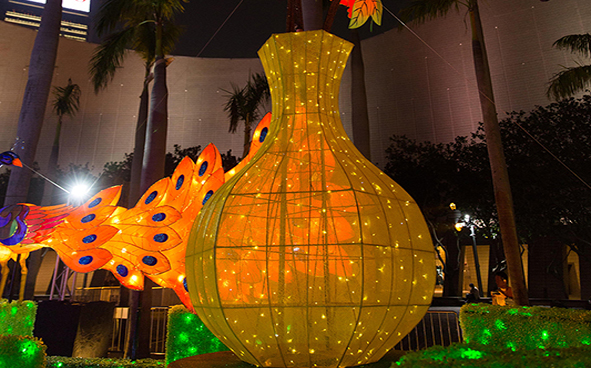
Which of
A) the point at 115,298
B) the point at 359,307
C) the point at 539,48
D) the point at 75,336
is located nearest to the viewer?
the point at 359,307

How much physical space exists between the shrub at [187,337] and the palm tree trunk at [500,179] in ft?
15.1

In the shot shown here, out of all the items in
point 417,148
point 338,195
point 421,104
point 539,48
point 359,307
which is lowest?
point 359,307

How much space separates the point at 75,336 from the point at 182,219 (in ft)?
13.8

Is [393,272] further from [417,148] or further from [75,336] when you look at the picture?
[417,148]

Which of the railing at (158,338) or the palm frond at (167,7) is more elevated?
the palm frond at (167,7)

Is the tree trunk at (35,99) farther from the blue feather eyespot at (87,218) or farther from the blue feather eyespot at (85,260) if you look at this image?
the blue feather eyespot at (85,260)

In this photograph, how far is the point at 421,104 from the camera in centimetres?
2064

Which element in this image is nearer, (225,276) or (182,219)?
(225,276)

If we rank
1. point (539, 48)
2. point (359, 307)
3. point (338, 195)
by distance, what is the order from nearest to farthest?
point (359, 307) → point (338, 195) → point (539, 48)

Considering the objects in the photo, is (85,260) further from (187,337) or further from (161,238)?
(187,337)

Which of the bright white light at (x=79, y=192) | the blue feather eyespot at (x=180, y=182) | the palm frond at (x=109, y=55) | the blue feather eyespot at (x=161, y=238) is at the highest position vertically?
the palm frond at (x=109, y=55)

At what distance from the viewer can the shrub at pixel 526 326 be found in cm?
365

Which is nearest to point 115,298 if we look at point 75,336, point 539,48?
point 75,336

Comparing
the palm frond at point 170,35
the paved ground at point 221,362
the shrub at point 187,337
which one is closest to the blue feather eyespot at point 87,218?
the shrub at point 187,337
